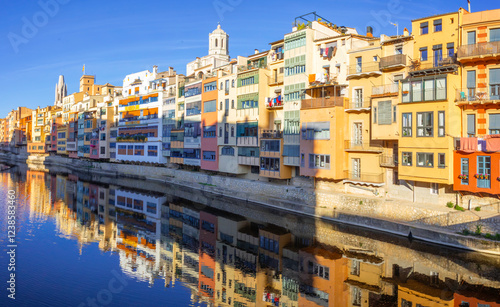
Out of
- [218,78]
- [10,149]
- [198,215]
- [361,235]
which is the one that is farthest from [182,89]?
[10,149]

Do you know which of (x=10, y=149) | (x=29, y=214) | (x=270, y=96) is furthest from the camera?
(x=10, y=149)

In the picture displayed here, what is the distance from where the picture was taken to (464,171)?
27047mm

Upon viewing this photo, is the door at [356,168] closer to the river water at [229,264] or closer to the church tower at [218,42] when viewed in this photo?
the river water at [229,264]

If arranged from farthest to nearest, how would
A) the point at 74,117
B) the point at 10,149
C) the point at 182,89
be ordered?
the point at 10,149 → the point at 74,117 → the point at 182,89

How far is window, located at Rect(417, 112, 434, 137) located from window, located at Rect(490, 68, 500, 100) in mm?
4277

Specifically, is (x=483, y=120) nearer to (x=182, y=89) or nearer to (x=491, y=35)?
(x=491, y=35)

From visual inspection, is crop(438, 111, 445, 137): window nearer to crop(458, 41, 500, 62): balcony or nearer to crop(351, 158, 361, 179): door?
crop(458, 41, 500, 62): balcony

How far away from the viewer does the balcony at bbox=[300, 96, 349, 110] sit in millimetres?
35406

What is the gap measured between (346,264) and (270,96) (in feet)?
86.1

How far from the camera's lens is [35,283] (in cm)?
2072

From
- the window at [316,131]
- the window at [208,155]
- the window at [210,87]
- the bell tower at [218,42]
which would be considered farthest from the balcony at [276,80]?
the bell tower at [218,42]

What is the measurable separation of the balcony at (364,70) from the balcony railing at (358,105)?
2489 millimetres

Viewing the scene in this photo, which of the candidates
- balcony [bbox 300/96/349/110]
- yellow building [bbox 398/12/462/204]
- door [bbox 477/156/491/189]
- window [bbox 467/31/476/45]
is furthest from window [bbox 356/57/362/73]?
door [bbox 477/156/491/189]

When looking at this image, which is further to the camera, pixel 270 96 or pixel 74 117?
pixel 74 117
